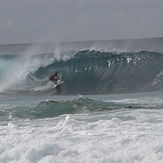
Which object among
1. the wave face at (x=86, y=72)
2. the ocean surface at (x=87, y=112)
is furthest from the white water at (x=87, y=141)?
the wave face at (x=86, y=72)

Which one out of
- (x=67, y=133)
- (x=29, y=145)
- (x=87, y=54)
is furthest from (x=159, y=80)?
(x=29, y=145)

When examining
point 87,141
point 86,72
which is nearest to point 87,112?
point 87,141

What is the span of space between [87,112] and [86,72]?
48.3 ft

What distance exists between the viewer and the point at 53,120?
13.6m

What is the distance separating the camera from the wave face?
2453 centimetres

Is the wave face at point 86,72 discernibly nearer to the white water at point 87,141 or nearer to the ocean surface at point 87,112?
the ocean surface at point 87,112

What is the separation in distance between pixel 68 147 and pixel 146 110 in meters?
5.62

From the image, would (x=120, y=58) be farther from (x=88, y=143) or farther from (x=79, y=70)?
(x=88, y=143)

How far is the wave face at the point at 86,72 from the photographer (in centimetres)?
2453

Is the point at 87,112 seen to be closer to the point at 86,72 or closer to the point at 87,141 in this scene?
the point at 87,141

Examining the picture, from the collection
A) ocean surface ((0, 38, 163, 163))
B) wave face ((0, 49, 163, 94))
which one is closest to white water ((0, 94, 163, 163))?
ocean surface ((0, 38, 163, 163))

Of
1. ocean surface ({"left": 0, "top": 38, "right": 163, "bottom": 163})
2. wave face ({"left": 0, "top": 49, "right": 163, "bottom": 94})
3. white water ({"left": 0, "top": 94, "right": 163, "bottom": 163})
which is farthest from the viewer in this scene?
wave face ({"left": 0, "top": 49, "right": 163, "bottom": 94})

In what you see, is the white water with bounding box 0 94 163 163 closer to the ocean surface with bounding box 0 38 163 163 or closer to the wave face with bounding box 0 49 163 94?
the ocean surface with bounding box 0 38 163 163

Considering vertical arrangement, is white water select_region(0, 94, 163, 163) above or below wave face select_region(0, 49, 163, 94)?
below
